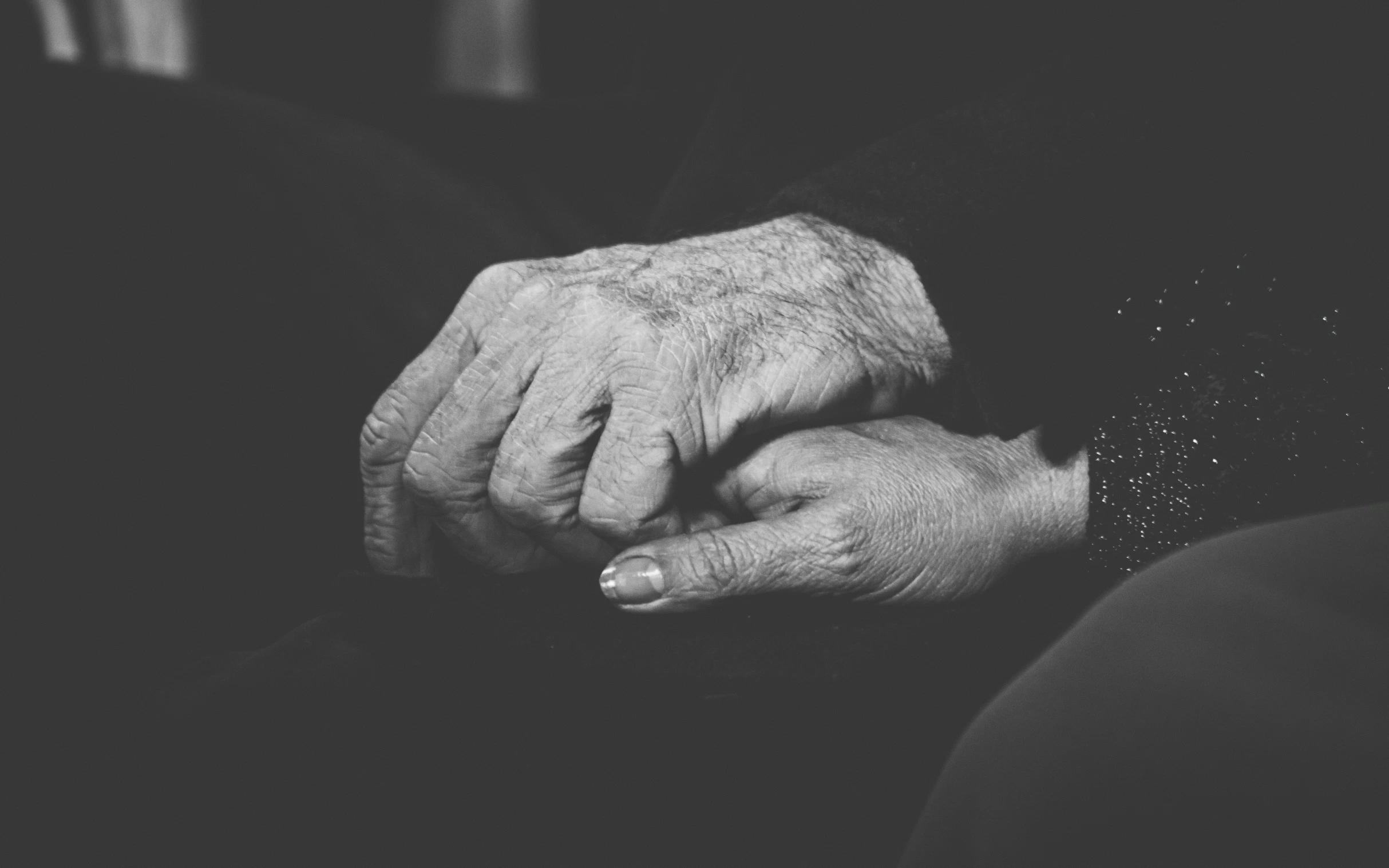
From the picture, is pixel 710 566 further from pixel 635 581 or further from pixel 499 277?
pixel 499 277

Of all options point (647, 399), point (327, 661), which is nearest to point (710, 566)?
point (647, 399)

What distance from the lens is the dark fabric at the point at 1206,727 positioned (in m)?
0.31

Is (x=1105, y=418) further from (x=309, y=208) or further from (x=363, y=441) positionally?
(x=309, y=208)

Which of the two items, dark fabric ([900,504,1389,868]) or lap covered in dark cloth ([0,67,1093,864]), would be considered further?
lap covered in dark cloth ([0,67,1093,864])

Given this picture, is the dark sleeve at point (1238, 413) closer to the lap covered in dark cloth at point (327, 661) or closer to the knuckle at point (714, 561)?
the lap covered in dark cloth at point (327, 661)

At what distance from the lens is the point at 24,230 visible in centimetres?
88

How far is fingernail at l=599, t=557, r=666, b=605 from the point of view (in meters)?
0.54

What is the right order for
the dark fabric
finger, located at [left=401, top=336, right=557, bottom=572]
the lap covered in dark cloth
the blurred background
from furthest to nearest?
the blurred background, finger, located at [left=401, top=336, right=557, bottom=572], the lap covered in dark cloth, the dark fabric

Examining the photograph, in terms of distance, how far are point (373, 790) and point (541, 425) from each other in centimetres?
22

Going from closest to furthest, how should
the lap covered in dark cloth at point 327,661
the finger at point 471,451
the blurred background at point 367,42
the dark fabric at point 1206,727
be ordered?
the dark fabric at point 1206,727 < the lap covered in dark cloth at point 327,661 < the finger at point 471,451 < the blurred background at point 367,42

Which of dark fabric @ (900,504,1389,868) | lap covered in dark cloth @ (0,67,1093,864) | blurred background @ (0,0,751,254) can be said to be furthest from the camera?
blurred background @ (0,0,751,254)

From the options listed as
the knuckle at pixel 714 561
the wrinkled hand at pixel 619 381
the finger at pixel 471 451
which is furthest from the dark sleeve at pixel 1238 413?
the finger at pixel 471 451

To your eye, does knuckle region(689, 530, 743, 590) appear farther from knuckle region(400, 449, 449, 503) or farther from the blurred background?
the blurred background

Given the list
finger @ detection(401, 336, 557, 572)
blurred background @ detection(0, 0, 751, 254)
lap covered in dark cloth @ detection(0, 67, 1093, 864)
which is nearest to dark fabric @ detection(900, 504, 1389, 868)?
lap covered in dark cloth @ detection(0, 67, 1093, 864)
